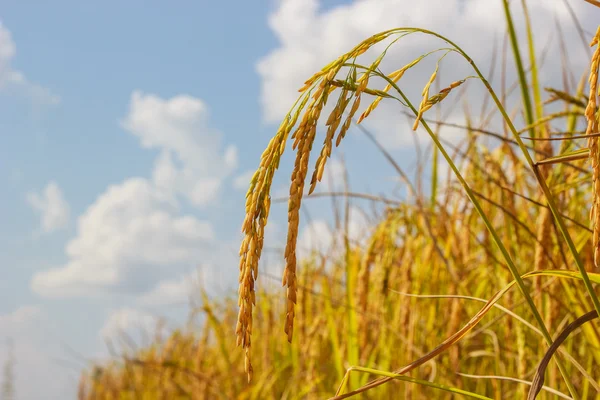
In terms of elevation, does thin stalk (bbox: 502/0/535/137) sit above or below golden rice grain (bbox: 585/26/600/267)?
above

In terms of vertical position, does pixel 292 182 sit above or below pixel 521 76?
below

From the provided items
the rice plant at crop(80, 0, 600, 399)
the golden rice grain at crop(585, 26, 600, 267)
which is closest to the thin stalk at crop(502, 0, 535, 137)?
the rice plant at crop(80, 0, 600, 399)

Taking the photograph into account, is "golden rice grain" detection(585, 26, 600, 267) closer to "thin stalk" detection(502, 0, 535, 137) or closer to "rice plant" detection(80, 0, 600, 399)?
"rice plant" detection(80, 0, 600, 399)

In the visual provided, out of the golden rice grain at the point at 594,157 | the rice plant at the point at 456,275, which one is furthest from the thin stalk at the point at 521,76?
the golden rice grain at the point at 594,157

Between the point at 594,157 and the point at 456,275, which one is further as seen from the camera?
the point at 456,275

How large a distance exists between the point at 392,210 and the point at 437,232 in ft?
0.65

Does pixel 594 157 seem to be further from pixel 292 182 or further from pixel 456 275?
pixel 456 275

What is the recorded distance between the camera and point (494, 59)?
236 centimetres

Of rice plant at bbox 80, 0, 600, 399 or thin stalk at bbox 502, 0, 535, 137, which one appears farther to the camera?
thin stalk at bbox 502, 0, 535, 137

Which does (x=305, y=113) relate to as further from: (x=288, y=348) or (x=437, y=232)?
(x=288, y=348)

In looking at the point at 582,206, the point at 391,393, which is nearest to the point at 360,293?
the point at 391,393

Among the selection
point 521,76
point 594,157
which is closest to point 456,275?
point 521,76

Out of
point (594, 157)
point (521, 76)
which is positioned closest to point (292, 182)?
point (594, 157)

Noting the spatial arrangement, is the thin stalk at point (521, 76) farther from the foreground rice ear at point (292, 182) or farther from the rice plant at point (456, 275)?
the foreground rice ear at point (292, 182)
